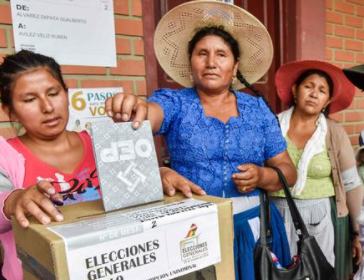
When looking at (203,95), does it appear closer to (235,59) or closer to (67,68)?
(235,59)

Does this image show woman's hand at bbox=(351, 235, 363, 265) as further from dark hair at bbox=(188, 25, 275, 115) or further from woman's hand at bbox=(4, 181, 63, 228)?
woman's hand at bbox=(4, 181, 63, 228)

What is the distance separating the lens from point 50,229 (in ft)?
2.29

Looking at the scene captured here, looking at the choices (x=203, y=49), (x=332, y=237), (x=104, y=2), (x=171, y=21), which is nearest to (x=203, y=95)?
(x=203, y=49)

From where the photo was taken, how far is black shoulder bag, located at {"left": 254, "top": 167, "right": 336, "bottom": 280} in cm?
137

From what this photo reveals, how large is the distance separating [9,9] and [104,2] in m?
0.43

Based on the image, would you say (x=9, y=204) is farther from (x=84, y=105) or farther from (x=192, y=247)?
(x=84, y=105)

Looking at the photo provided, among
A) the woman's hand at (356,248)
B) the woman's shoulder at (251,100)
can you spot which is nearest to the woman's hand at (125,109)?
the woman's shoulder at (251,100)

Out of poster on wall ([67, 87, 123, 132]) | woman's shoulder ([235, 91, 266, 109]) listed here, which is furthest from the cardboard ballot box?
poster on wall ([67, 87, 123, 132])

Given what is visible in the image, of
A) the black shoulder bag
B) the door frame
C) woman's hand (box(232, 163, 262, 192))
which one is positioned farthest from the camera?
the door frame

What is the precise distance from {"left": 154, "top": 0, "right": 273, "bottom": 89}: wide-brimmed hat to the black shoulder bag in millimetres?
486

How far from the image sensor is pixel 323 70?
7.43 ft

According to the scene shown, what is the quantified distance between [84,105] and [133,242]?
3.82 feet

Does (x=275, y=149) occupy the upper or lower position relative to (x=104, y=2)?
lower

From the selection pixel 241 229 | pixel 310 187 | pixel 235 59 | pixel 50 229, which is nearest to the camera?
pixel 50 229
